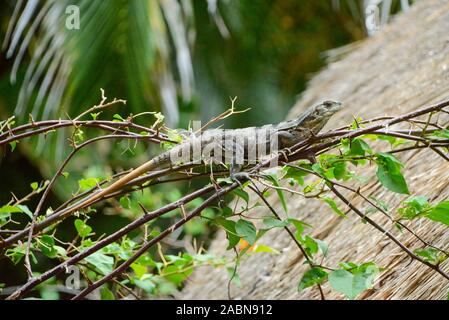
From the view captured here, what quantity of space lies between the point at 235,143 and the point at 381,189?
2.27 feet

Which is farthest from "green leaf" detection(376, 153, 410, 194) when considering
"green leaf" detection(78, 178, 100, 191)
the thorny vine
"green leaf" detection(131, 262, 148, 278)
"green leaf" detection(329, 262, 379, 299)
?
"green leaf" detection(131, 262, 148, 278)

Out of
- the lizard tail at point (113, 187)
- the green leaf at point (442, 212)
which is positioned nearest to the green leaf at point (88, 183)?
the lizard tail at point (113, 187)

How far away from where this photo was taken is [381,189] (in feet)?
7.05

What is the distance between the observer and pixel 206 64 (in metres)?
5.93

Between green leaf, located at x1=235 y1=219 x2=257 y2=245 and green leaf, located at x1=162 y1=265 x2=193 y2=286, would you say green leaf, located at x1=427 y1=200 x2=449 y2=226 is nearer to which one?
green leaf, located at x1=235 y1=219 x2=257 y2=245

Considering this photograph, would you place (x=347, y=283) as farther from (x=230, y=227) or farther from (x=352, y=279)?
(x=230, y=227)

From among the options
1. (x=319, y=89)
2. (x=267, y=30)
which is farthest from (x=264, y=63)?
(x=319, y=89)

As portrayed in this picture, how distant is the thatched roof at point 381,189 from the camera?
68.3 inches

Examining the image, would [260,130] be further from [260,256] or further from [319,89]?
[319,89]

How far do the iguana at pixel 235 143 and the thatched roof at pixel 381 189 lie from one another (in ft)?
1.23

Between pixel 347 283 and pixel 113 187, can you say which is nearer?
pixel 347 283

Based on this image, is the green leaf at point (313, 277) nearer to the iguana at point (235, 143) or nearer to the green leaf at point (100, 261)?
the iguana at point (235, 143)

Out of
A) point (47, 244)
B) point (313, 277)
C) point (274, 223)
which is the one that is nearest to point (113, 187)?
point (47, 244)
